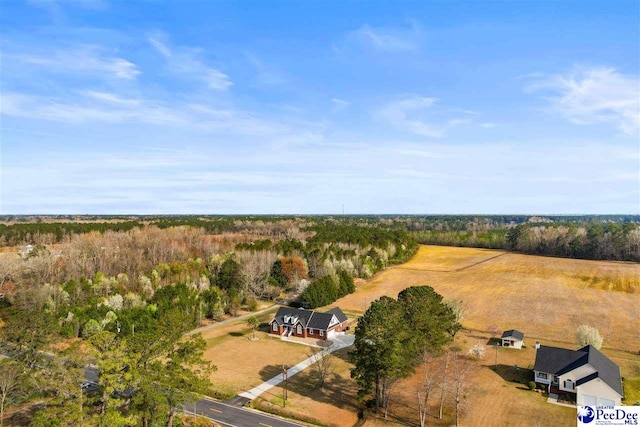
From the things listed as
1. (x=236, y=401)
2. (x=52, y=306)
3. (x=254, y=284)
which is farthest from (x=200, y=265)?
(x=236, y=401)

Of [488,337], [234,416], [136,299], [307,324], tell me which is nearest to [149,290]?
[136,299]

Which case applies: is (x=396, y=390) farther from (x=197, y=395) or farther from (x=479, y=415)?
(x=197, y=395)

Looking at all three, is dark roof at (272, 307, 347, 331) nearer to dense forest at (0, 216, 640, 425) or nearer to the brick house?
the brick house

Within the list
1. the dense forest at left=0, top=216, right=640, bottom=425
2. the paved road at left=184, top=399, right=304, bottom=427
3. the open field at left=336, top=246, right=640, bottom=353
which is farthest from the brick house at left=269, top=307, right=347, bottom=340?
the paved road at left=184, top=399, right=304, bottom=427

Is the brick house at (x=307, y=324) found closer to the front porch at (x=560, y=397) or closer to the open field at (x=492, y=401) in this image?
the open field at (x=492, y=401)

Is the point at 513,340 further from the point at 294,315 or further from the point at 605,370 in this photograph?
the point at 294,315

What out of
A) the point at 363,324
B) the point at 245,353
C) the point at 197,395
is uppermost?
the point at 363,324
